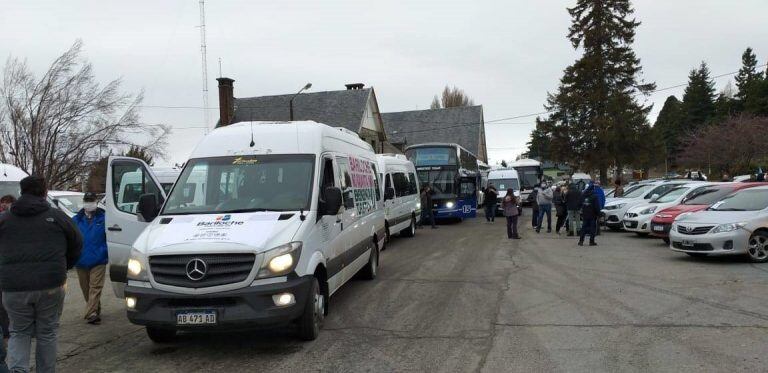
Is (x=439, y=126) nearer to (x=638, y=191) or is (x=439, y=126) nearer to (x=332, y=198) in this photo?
(x=638, y=191)

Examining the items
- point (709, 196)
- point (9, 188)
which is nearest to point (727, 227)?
point (709, 196)

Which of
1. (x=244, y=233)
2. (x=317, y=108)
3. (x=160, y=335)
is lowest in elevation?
(x=160, y=335)

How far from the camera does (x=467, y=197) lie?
24.5 meters

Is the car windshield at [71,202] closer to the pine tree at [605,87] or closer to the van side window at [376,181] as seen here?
the van side window at [376,181]

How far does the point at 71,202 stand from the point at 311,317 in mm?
11426

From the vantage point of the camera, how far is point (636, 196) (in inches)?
769

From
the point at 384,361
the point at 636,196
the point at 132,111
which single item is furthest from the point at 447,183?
the point at 384,361

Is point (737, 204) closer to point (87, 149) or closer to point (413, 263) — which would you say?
point (413, 263)

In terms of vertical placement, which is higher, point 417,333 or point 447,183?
point 447,183

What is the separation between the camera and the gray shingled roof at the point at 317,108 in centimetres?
4203

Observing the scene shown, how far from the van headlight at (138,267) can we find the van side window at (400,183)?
1149 cm

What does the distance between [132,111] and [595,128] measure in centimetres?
3401

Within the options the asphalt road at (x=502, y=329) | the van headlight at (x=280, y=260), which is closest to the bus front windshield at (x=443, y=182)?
the asphalt road at (x=502, y=329)

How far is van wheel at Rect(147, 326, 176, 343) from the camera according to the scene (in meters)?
6.36
